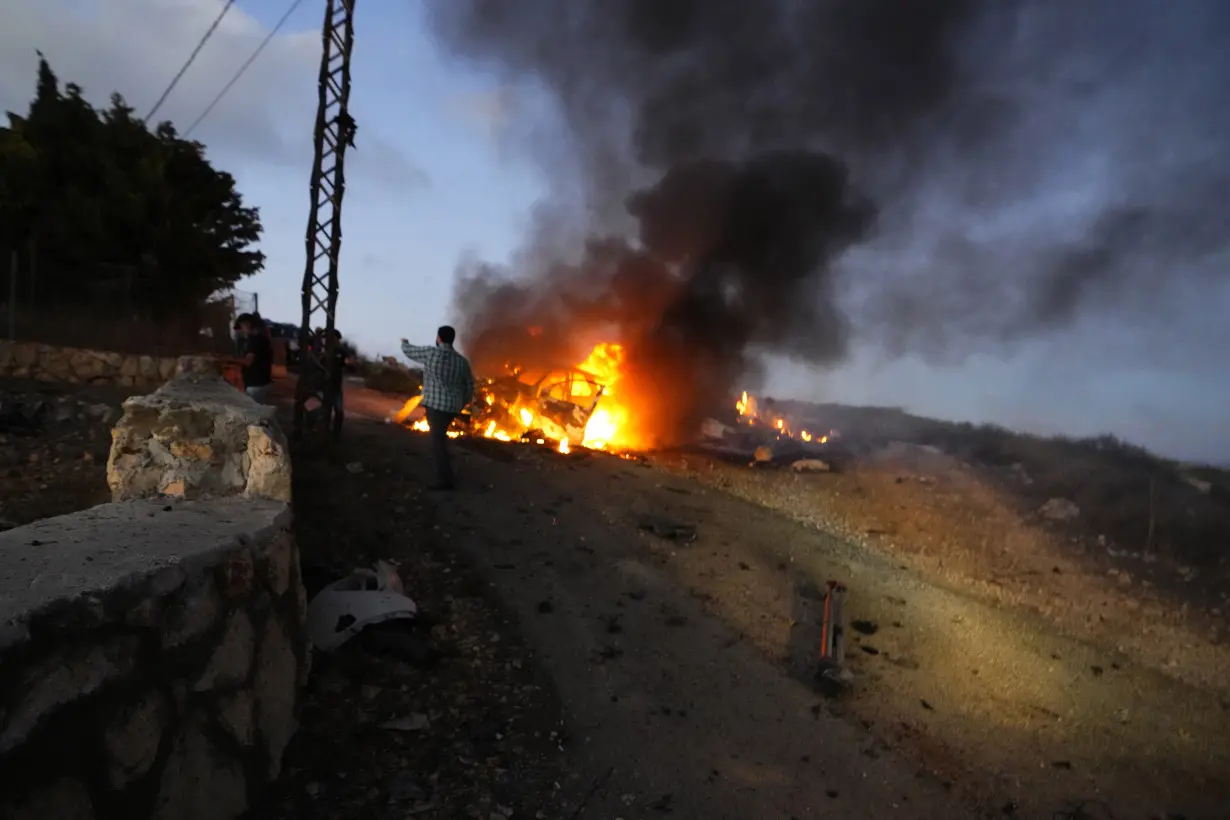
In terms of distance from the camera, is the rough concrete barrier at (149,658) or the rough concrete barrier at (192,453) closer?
the rough concrete barrier at (149,658)

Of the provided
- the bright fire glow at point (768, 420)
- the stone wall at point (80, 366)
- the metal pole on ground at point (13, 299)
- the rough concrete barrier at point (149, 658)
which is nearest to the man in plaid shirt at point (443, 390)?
the rough concrete barrier at point (149, 658)

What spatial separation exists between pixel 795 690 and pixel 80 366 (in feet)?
37.7

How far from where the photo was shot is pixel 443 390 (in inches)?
319

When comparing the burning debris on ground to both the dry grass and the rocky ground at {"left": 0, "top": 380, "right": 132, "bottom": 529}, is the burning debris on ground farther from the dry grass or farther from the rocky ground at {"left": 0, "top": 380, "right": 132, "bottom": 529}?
the rocky ground at {"left": 0, "top": 380, "right": 132, "bottom": 529}

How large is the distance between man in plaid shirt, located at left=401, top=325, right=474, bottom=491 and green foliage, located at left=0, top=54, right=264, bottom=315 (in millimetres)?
8037

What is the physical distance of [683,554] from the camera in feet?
23.8

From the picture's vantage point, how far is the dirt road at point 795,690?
4117mm

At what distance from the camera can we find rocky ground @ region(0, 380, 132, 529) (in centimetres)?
647

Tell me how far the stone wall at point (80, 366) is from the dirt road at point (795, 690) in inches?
250

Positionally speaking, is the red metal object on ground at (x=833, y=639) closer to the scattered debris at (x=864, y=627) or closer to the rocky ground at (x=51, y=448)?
the scattered debris at (x=864, y=627)

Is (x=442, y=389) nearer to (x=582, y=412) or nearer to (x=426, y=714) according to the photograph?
(x=426, y=714)

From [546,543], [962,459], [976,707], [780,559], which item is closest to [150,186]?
[546,543]

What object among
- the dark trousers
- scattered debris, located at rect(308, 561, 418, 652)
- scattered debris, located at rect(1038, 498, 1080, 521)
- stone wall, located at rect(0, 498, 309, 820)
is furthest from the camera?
scattered debris, located at rect(1038, 498, 1080, 521)

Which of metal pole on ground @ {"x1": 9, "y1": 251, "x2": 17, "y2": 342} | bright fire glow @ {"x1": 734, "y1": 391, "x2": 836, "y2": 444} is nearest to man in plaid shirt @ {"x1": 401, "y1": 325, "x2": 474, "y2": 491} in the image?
metal pole on ground @ {"x1": 9, "y1": 251, "x2": 17, "y2": 342}
